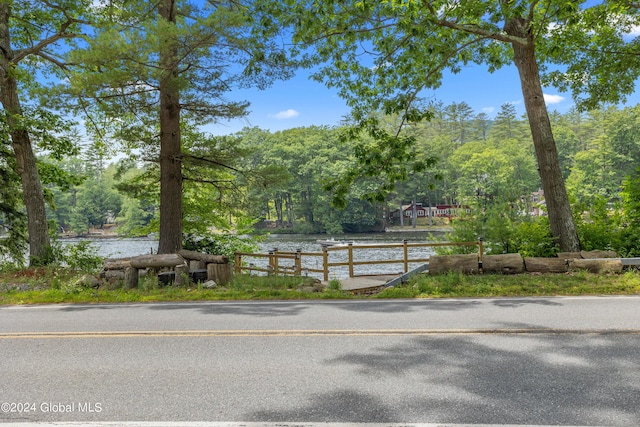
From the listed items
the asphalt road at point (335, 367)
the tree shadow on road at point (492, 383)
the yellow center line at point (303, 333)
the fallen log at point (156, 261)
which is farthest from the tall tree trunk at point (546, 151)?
the fallen log at point (156, 261)

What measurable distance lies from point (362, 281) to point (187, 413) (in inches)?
342

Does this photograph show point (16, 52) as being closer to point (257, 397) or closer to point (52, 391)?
point (52, 391)

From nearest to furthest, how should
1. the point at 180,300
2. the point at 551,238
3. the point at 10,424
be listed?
the point at 10,424, the point at 180,300, the point at 551,238

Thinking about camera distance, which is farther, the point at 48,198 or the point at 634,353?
the point at 48,198

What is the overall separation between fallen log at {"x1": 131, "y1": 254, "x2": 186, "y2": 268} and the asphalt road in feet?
12.5

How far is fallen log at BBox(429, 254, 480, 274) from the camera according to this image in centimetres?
1015

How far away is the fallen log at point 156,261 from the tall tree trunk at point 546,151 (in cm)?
1029

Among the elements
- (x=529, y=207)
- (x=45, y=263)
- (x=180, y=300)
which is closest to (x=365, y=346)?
(x=180, y=300)

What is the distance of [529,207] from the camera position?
1395cm

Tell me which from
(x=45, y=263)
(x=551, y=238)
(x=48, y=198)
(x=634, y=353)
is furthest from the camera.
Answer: (x=48, y=198)

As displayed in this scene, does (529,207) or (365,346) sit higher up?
(529,207)

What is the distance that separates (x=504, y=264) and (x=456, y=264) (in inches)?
45.0

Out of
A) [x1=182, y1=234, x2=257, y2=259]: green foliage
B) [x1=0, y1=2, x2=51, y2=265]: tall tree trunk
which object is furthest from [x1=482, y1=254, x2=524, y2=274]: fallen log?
[x1=0, y1=2, x2=51, y2=265]: tall tree trunk

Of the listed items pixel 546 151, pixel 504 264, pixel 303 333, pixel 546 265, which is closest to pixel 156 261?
pixel 303 333
